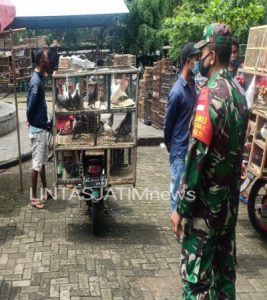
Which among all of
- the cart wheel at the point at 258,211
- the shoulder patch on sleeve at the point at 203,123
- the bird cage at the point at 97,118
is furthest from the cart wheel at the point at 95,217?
the shoulder patch on sleeve at the point at 203,123

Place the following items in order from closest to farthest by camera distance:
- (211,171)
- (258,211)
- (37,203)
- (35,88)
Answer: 1. (211,171)
2. (258,211)
3. (35,88)
4. (37,203)

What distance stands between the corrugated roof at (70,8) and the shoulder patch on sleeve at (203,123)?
9.22 metres

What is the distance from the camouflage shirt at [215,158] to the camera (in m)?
2.44

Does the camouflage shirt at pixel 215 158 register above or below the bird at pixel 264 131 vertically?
above

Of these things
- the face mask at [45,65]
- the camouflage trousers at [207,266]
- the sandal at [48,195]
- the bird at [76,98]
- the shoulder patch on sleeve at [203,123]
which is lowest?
the sandal at [48,195]

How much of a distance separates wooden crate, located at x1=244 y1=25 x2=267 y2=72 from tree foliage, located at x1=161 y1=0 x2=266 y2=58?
328 cm

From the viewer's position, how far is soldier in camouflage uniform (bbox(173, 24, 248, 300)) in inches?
96.4

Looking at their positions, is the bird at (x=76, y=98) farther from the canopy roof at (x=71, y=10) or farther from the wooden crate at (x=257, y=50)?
the canopy roof at (x=71, y=10)

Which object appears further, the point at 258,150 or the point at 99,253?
the point at 258,150

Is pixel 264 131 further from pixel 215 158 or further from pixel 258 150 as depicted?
pixel 215 158

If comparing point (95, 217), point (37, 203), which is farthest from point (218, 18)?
point (95, 217)

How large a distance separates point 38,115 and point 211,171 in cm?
315

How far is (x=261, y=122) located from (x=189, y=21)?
6.29 meters

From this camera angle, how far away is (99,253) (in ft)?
13.7
